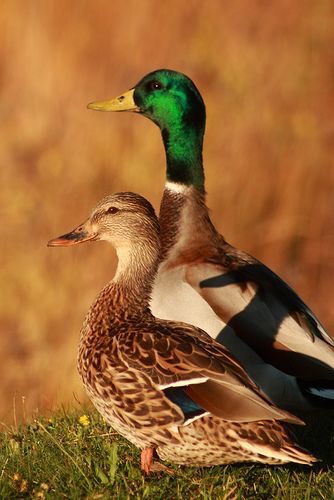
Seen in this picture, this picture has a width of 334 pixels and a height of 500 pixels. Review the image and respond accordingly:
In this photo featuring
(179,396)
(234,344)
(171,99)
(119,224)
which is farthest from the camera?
(171,99)

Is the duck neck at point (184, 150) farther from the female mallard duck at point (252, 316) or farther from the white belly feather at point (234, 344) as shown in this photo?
the white belly feather at point (234, 344)

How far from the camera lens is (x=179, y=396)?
4.29m

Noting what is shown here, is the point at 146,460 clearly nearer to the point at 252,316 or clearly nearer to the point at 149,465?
the point at 149,465

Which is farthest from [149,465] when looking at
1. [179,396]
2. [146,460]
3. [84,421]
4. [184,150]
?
[184,150]

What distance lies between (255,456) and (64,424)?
1.37 m

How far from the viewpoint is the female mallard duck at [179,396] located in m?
4.21

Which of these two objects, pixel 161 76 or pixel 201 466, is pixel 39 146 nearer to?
pixel 161 76

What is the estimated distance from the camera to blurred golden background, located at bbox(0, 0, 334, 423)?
869 centimetres

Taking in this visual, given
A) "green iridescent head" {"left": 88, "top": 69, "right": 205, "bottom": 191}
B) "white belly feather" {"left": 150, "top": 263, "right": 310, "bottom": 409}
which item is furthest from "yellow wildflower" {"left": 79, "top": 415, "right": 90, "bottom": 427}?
"green iridescent head" {"left": 88, "top": 69, "right": 205, "bottom": 191}

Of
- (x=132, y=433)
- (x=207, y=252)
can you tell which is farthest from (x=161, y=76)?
(x=132, y=433)

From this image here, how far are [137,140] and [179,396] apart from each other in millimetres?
4840

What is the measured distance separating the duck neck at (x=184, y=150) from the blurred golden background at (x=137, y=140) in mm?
1790

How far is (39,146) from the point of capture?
9117 mm

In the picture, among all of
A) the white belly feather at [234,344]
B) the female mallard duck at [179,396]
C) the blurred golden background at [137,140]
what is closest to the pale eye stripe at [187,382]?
the female mallard duck at [179,396]
